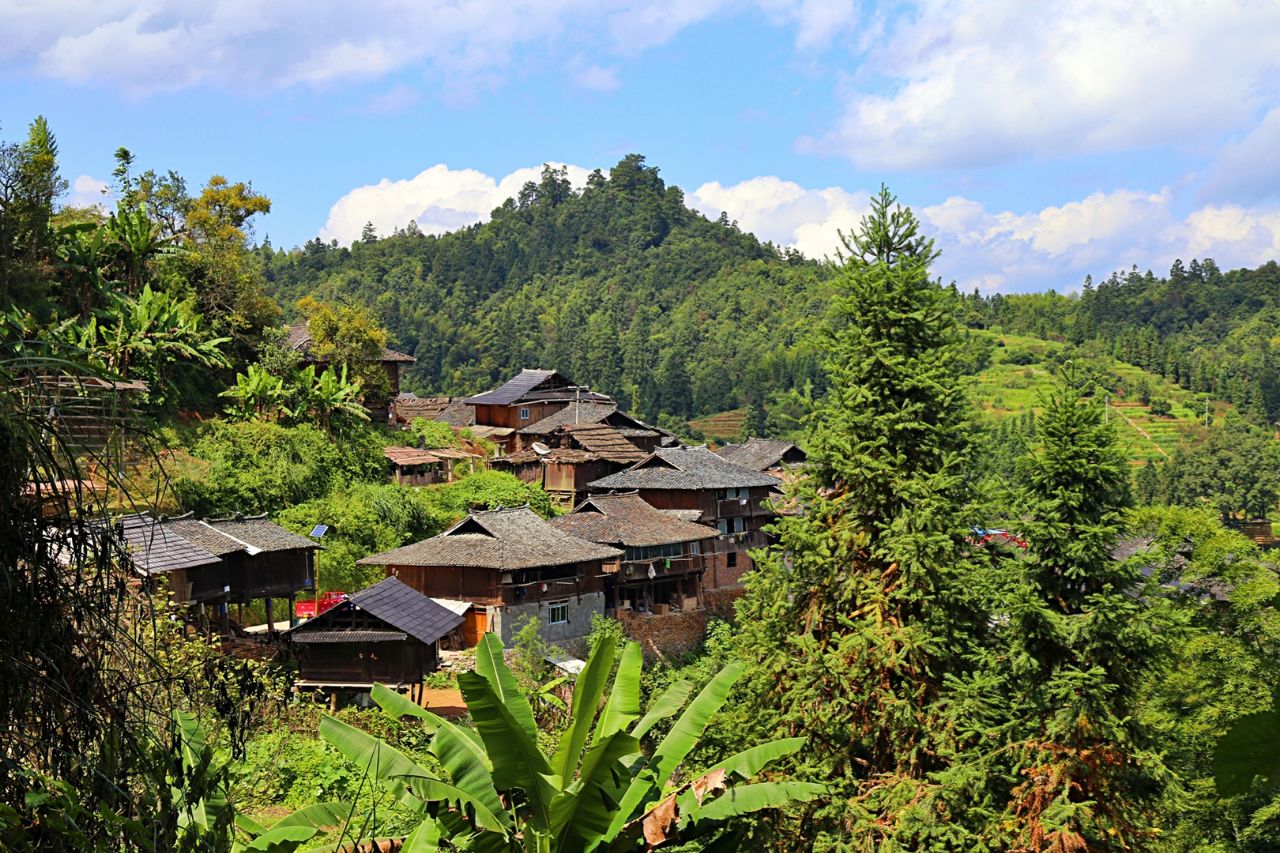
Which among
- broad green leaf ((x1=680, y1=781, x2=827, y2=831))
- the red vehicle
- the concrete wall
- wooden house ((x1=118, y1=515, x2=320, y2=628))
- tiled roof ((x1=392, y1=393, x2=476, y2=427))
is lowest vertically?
the concrete wall

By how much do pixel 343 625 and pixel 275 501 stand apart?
10.8 m

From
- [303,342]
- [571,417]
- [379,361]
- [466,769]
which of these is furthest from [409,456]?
[466,769]

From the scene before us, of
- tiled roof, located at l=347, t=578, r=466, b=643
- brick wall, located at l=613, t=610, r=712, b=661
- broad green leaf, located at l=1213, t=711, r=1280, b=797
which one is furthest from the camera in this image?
brick wall, located at l=613, t=610, r=712, b=661

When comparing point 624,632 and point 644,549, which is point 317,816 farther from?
point 644,549

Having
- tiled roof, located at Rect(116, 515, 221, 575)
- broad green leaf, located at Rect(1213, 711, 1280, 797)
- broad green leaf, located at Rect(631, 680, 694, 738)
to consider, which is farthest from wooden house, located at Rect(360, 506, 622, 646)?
broad green leaf, located at Rect(1213, 711, 1280, 797)

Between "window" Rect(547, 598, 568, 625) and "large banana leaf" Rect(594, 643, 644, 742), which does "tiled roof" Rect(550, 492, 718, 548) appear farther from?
"large banana leaf" Rect(594, 643, 644, 742)

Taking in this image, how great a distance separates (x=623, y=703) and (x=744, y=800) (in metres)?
1.30

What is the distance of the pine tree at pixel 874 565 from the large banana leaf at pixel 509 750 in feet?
15.9

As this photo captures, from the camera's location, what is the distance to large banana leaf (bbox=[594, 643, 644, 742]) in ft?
32.2

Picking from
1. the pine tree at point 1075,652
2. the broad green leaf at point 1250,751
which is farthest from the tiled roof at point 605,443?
the broad green leaf at point 1250,751

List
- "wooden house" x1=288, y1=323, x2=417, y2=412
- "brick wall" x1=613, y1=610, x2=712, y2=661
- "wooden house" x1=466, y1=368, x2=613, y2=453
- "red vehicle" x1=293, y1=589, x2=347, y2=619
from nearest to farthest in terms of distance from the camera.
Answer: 1. "red vehicle" x1=293, y1=589, x2=347, y2=619
2. "brick wall" x1=613, y1=610, x2=712, y2=661
3. "wooden house" x1=288, y1=323, x2=417, y2=412
4. "wooden house" x1=466, y1=368, x2=613, y2=453

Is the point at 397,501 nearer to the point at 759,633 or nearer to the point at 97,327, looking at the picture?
the point at 97,327

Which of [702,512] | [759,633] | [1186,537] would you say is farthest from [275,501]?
[1186,537]

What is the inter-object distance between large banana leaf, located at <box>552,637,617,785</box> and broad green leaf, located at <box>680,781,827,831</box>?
1286 millimetres
